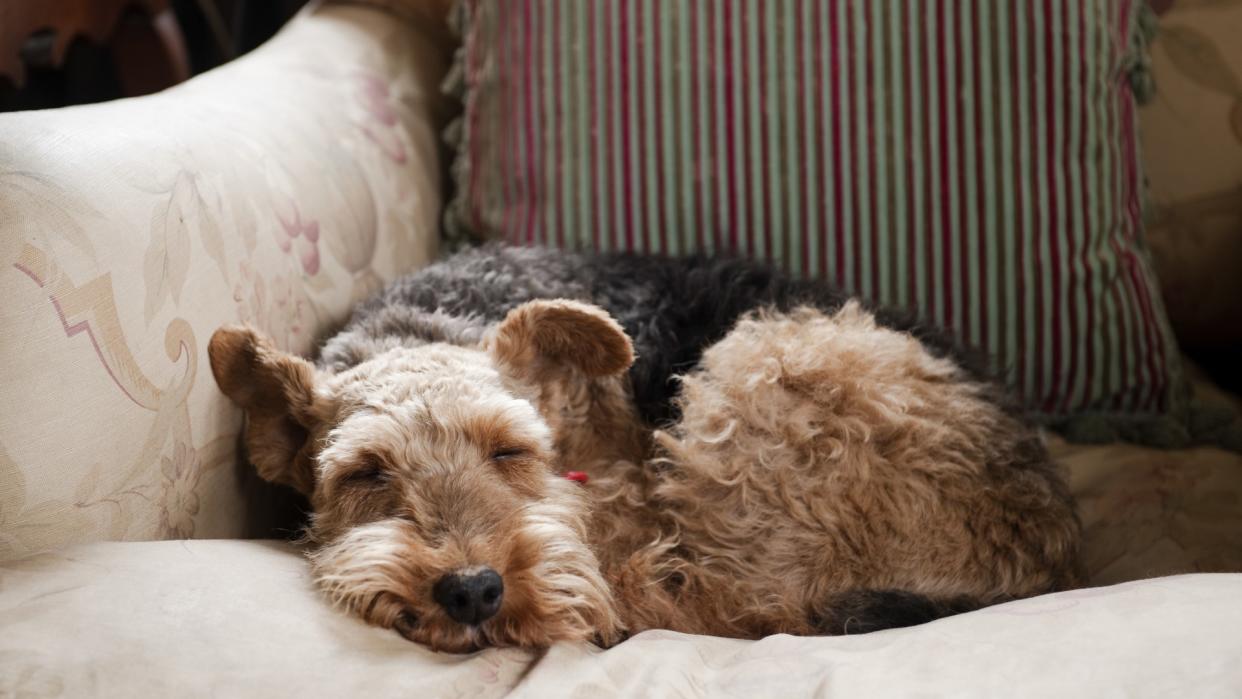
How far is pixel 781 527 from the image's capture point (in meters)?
1.52

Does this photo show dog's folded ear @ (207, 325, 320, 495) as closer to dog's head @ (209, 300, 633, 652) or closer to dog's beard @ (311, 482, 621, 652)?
dog's head @ (209, 300, 633, 652)

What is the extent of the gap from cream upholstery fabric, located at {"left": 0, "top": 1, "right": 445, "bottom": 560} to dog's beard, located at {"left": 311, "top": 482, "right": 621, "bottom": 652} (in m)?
0.27

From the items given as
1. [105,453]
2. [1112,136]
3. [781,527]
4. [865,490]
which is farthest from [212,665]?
[1112,136]

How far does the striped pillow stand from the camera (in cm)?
205

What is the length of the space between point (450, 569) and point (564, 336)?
49 cm

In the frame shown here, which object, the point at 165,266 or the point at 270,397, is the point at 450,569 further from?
the point at 165,266

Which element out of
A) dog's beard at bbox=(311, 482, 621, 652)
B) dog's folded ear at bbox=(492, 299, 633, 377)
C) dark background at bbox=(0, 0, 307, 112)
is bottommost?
dog's beard at bbox=(311, 482, 621, 652)

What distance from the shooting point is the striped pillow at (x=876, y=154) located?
2.05 metres

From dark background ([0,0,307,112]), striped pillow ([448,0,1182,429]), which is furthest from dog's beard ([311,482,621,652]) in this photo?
dark background ([0,0,307,112])

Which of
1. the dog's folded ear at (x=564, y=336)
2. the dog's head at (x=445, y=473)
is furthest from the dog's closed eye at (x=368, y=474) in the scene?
the dog's folded ear at (x=564, y=336)

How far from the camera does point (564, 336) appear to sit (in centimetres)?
159

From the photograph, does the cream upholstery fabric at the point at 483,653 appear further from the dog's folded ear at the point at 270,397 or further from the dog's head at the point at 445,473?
the dog's folded ear at the point at 270,397

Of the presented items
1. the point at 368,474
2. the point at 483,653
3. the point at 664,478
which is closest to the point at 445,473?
the point at 368,474

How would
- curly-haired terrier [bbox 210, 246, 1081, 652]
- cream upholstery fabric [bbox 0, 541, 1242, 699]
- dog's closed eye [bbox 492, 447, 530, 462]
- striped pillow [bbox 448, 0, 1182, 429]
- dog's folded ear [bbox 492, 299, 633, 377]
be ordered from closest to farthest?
cream upholstery fabric [bbox 0, 541, 1242, 699] → curly-haired terrier [bbox 210, 246, 1081, 652] → dog's closed eye [bbox 492, 447, 530, 462] → dog's folded ear [bbox 492, 299, 633, 377] → striped pillow [bbox 448, 0, 1182, 429]
